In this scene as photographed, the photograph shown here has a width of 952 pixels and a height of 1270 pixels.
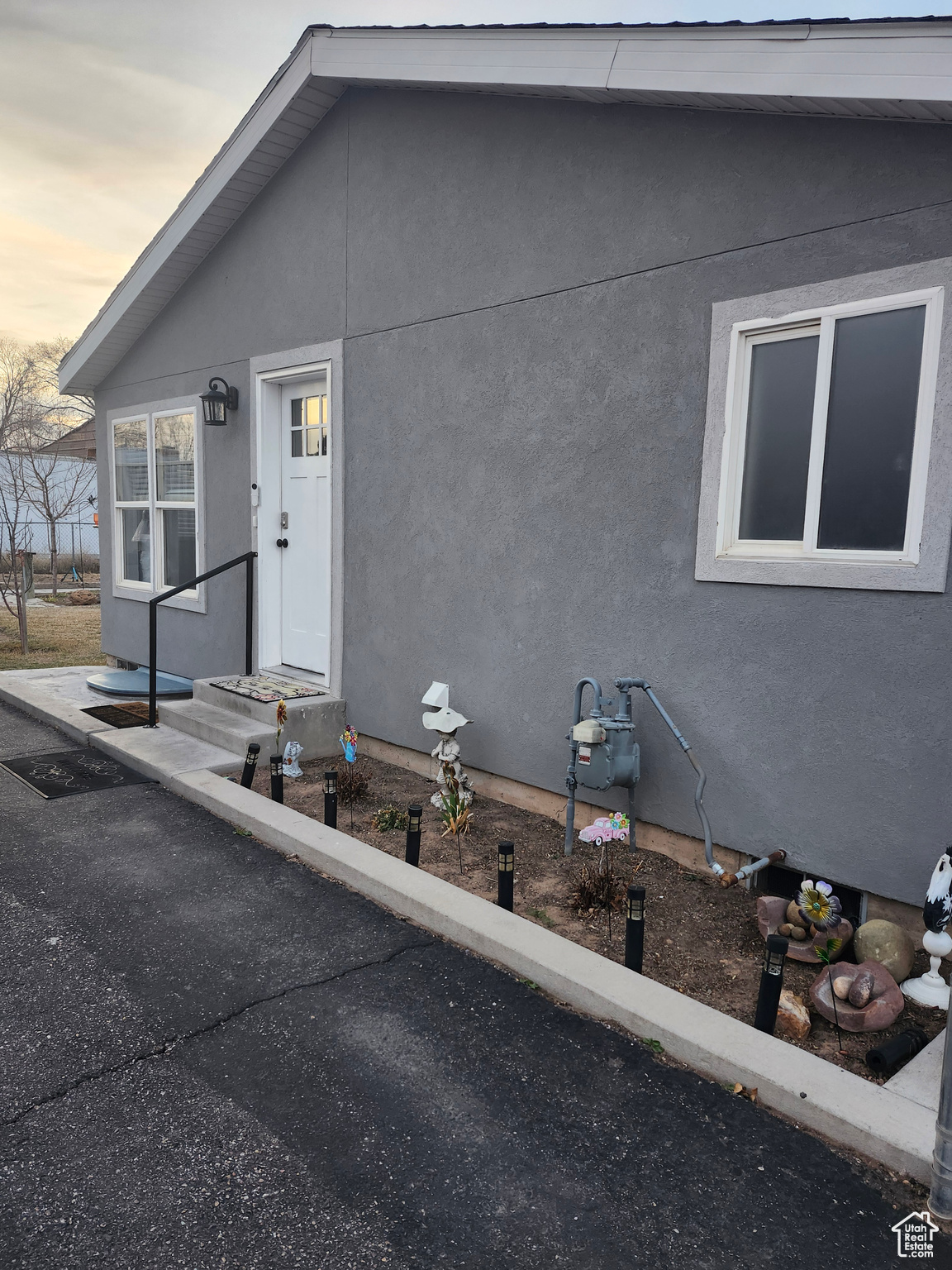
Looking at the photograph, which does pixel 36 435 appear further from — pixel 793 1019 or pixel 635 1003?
pixel 793 1019

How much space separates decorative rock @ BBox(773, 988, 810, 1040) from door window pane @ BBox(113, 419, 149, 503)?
8.06 metres

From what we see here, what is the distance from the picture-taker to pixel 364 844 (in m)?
4.25

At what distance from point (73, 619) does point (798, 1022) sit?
13.9 meters

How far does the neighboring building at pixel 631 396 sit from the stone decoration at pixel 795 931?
0.28 meters

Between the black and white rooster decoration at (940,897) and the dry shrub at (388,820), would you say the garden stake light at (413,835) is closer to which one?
the dry shrub at (388,820)

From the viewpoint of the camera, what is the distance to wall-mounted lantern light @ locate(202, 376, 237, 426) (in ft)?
23.1

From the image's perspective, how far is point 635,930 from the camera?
306 centimetres

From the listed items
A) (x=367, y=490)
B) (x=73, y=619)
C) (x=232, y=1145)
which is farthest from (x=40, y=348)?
(x=232, y=1145)

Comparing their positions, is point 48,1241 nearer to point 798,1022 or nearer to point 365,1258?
point 365,1258

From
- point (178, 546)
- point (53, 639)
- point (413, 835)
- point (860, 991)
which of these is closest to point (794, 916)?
point (860, 991)

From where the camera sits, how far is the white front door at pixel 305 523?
655cm

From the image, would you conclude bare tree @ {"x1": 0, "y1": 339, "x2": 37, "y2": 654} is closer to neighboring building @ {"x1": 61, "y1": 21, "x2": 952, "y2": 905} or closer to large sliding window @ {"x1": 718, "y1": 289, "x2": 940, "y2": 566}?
neighboring building @ {"x1": 61, "y1": 21, "x2": 952, "y2": 905}

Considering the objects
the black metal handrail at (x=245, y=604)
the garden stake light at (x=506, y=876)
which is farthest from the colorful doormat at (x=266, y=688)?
the garden stake light at (x=506, y=876)

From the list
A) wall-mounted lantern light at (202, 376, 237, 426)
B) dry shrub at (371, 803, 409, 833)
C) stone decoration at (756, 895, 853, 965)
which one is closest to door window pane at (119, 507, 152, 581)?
wall-mounted lantern light at (202, 376, 237, 426)
